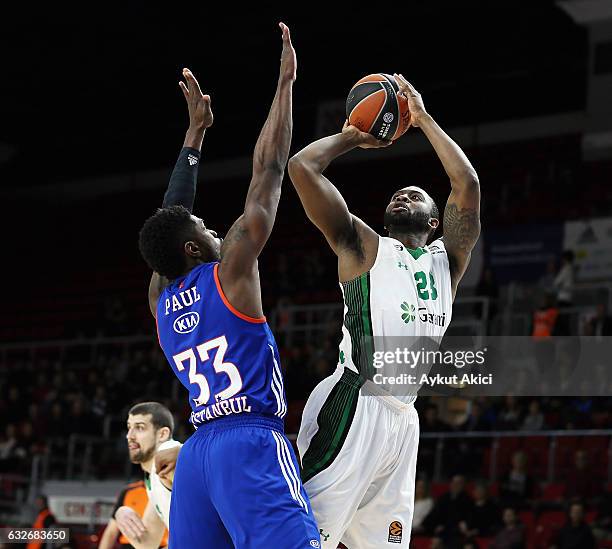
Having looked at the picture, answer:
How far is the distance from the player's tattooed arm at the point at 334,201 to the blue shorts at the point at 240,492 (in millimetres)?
1022

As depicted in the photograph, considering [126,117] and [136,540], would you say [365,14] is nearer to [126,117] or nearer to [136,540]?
[126,117]

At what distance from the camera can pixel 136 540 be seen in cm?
628

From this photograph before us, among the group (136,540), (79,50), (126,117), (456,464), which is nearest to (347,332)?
(136,540)

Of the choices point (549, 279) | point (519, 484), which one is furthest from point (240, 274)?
point (549, 279)

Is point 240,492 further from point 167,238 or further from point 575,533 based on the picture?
point 575,533

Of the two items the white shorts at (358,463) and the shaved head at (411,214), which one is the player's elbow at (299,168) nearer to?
the shaved head at (411,214)

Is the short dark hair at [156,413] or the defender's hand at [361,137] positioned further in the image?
the short dark hair at [156,413]

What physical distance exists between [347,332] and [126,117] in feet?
69.5

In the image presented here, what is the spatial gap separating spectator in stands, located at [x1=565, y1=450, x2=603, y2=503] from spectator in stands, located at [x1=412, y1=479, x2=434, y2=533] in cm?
141

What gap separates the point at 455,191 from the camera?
538 centimetres

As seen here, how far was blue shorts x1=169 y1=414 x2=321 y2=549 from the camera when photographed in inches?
159

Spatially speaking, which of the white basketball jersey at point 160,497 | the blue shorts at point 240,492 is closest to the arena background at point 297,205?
the white basketball jersey at point 160,497

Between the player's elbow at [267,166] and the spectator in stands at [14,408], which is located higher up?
the player's elbow at [267,166]

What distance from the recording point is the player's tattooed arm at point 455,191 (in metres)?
5.23
